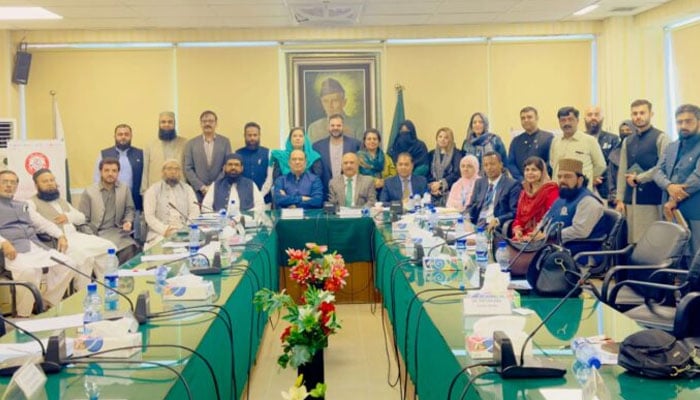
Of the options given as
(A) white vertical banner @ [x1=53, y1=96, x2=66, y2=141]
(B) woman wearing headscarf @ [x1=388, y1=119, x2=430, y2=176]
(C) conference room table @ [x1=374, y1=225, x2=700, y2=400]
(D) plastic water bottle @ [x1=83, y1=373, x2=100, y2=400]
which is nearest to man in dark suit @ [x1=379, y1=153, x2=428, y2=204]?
(B) woman wearing headscarf @ [x1=388, y1=119, x2=430, y2=176]

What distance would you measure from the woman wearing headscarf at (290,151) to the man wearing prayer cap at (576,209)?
294 cm

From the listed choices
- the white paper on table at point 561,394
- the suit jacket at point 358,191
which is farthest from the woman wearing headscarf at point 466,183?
the white paper on table at point 561,394

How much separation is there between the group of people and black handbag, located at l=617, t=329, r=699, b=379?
2.89 meters

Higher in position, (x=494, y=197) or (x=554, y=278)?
(x=494, y=197)

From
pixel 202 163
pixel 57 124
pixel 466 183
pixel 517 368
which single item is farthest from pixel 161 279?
pixel 57 124

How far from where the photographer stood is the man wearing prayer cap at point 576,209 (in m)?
4.79

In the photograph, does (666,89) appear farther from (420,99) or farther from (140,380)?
(140,380)

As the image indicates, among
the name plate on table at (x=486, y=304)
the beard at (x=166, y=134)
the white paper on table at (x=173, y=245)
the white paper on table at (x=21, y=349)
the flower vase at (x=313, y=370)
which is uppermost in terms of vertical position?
the beard at (x=166, y=134)

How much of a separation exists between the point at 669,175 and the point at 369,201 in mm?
2527

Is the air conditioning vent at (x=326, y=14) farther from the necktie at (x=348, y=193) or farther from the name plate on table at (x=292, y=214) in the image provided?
the name plate on table at (x=292, y=214)

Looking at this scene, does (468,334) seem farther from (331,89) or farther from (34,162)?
(331,89)

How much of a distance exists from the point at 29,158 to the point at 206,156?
1765 mm

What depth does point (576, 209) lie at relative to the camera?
493 centimetres

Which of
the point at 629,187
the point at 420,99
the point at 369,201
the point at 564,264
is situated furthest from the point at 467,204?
the point at 564,264
